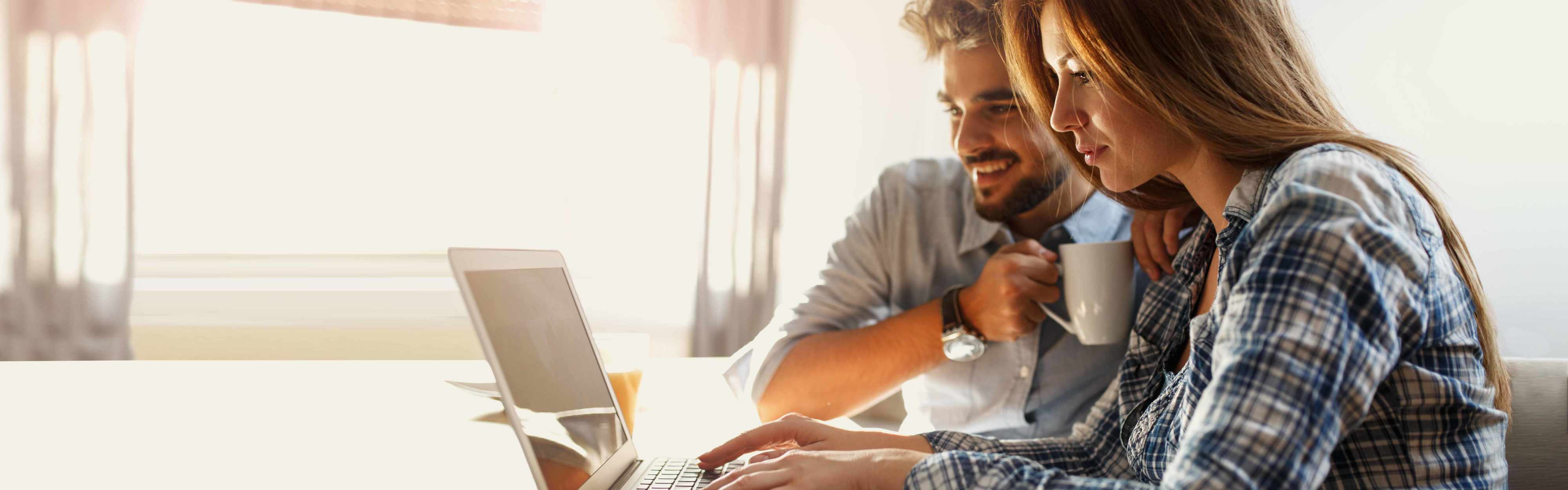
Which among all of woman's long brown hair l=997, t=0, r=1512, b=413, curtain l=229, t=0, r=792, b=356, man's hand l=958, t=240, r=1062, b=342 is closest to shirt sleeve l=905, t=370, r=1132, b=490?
man's hand l=958, t=240, r=1062, b=342

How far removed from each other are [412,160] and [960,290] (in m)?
2.17

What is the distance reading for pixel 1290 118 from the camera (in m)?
0.70

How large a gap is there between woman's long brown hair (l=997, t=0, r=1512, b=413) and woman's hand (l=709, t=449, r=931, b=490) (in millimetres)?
326

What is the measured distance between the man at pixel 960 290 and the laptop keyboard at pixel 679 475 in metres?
0.34

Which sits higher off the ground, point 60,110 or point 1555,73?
point 1555,73

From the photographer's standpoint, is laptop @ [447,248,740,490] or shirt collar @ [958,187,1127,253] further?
shirt collar @ [958,187,1127,253]

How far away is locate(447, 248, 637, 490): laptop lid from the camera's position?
61cm

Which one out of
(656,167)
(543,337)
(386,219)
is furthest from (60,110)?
(543,337)

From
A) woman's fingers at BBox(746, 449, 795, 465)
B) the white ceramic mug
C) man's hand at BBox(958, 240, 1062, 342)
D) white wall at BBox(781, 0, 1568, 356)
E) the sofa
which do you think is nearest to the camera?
woman's fingers at BBox(746, 449, 795, 465)

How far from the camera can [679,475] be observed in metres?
0.83

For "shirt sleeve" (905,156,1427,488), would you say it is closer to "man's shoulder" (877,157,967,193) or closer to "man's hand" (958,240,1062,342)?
"man's hand" (958,240,1062,342)

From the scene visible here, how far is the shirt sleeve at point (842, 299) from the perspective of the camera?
127 cm

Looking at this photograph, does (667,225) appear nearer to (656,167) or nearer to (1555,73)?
(656,167)

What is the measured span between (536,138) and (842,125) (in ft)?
3.31
